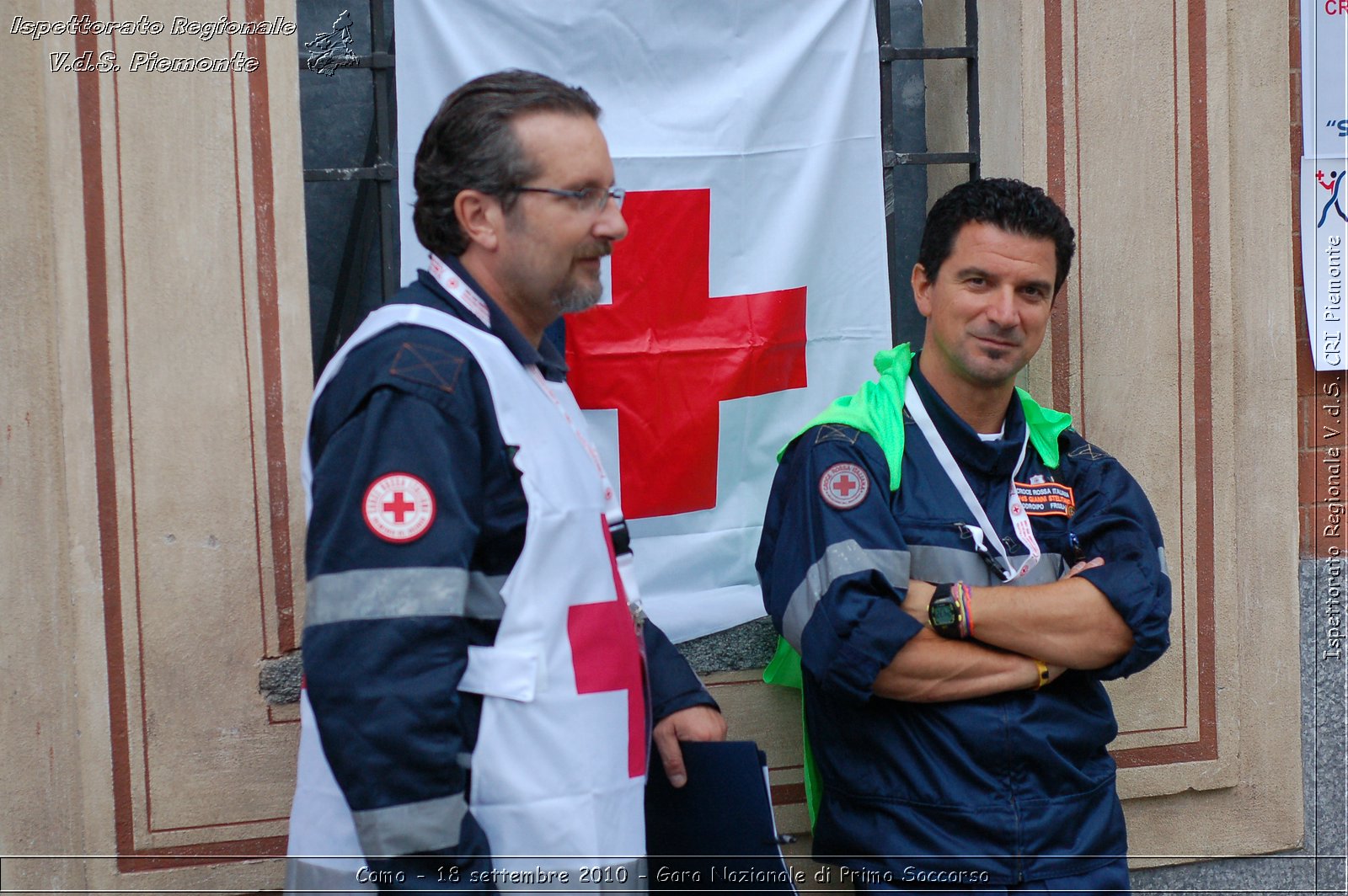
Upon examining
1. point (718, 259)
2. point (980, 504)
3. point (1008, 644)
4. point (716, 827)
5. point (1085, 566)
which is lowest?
point (716, 827)

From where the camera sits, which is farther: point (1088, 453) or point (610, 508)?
point (1088, 453)

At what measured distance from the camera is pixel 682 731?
1875 millimetres

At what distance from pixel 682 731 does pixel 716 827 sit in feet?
0.51

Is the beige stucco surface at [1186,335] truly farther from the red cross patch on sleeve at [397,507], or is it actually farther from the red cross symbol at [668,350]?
the red cross patch on sleeve at [397,507]

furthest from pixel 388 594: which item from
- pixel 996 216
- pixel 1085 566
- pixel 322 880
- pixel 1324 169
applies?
pixel 1324 169

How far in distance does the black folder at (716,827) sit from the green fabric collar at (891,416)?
554 millimetres

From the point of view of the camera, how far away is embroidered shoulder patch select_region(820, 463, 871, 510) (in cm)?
197

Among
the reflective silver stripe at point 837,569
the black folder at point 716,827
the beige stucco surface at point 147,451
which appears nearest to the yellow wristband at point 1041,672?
the reflective silver stripe at point 837,569

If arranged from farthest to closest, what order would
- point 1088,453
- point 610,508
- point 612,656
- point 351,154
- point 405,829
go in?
point 351,154, point 1088,453, point 610,508, point 612,656, point 405,829

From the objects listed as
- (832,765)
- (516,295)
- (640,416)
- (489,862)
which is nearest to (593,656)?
(489,862)

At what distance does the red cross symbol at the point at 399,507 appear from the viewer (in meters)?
1.37

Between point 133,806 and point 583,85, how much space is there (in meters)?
1.60

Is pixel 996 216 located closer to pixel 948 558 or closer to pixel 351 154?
pixel 948 558

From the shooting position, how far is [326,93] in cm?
275
